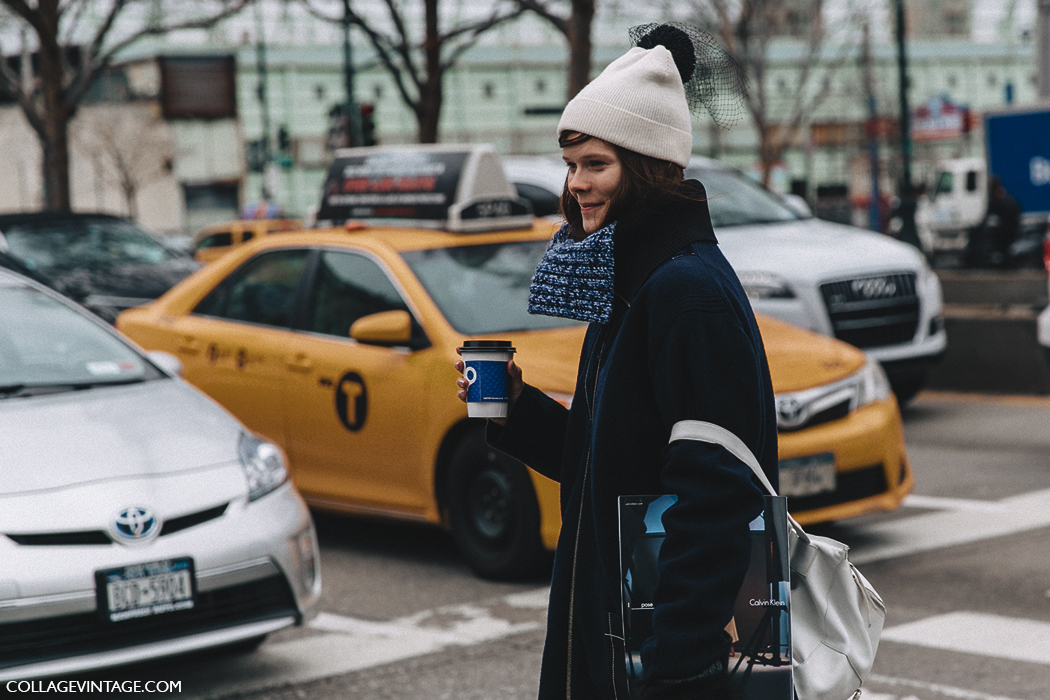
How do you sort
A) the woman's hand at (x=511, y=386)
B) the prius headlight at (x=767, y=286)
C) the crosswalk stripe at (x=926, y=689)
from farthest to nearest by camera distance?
1. the prius headlight at (x=767, y=286)
2. the crosswalk stripe at (x=926, y=689)
3. the woman's hand at (x=511, y=386)

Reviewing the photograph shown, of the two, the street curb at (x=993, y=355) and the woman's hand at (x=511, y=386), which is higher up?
the woman's hand at (x=511, y=386)

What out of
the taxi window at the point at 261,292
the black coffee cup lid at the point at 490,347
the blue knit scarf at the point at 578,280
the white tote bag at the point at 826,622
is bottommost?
the white tote bag at the point at 826,622

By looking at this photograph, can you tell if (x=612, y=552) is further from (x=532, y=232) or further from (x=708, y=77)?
(x=532, y=232)

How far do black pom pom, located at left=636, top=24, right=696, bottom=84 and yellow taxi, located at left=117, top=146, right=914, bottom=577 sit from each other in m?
3.33

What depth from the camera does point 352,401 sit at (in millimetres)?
6785

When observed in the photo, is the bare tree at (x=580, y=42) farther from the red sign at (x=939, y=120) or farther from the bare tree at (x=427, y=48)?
the red sign at (x=939, y=120)

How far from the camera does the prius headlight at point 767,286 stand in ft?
31.8

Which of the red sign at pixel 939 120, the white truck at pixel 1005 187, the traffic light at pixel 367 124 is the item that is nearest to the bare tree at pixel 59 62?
the traffic light at pixel 367 124

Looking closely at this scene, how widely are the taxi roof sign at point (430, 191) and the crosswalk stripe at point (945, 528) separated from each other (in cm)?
242

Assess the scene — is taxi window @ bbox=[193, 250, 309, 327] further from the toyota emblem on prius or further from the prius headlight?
the prius headlight

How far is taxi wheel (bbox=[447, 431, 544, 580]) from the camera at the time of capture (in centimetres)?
602

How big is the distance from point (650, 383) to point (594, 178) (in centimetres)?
38

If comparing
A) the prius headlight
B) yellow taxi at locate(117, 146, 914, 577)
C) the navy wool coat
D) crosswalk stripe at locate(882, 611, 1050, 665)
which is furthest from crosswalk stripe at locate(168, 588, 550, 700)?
the prius headlight

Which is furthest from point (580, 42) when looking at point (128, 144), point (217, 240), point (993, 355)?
point (128, 144)
